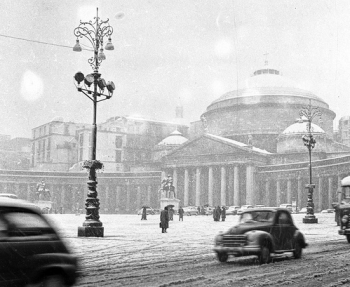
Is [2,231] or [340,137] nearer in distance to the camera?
[2,231]

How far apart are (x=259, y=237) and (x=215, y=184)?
72.8m

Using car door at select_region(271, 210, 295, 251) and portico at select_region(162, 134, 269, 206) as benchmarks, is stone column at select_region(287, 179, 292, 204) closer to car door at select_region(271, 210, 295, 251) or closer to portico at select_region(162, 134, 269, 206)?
portico at select_region(162, 134, 269, 206)

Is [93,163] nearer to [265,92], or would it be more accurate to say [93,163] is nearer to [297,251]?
[297,251]

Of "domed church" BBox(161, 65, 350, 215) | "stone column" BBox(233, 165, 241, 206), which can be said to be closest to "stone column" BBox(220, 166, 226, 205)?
"domed church" BBox(161, 65, 350, 215)

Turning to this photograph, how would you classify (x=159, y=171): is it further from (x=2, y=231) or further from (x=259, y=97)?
(x=2, y=231)

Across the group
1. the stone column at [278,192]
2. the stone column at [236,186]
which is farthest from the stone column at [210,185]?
the stone column at [278,192]

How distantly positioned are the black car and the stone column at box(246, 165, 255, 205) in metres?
72.9

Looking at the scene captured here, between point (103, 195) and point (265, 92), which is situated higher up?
point (265, 92)

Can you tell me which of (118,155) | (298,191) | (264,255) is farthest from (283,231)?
(118,155)

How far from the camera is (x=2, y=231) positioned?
21.5 feet

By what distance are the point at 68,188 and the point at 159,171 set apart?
1667cm

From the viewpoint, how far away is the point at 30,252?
6734mm

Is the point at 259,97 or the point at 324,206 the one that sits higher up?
the point at 259,97

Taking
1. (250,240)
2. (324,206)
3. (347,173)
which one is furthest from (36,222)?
(324,206)
